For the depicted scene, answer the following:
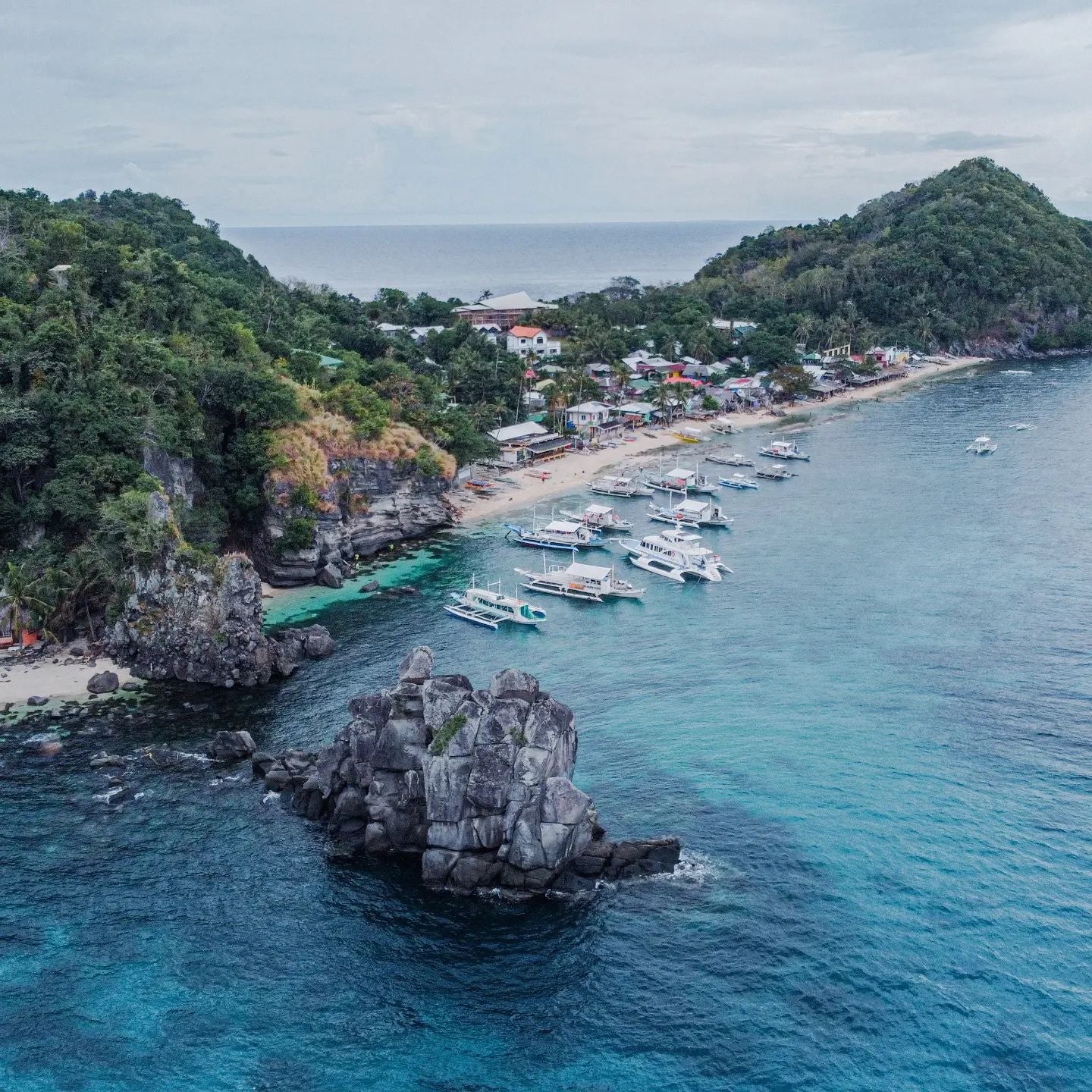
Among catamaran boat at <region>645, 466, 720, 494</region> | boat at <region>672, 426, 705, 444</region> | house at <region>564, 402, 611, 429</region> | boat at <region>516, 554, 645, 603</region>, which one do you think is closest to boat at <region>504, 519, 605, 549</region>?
boat at <region>516, 554, 645, 603</region>

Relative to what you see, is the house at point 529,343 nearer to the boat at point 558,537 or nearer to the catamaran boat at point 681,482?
the catamaran boat at point 681,482

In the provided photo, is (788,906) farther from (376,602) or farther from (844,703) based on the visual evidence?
(376,602)

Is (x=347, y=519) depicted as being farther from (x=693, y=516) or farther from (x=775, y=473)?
(x=775, y=473)

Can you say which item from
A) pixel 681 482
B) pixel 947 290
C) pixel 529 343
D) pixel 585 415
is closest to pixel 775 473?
pixel 681 482

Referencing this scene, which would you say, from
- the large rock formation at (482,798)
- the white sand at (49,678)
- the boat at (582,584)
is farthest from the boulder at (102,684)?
the boat at (582,584)

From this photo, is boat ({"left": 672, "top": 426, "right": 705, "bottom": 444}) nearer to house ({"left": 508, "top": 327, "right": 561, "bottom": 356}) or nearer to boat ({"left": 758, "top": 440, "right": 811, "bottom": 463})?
boat ({"left": 758, "top": 440, "right": 811, "bottom": 463})

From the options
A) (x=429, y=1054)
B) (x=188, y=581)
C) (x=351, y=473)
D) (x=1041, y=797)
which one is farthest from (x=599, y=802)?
(x=351, y=473)
